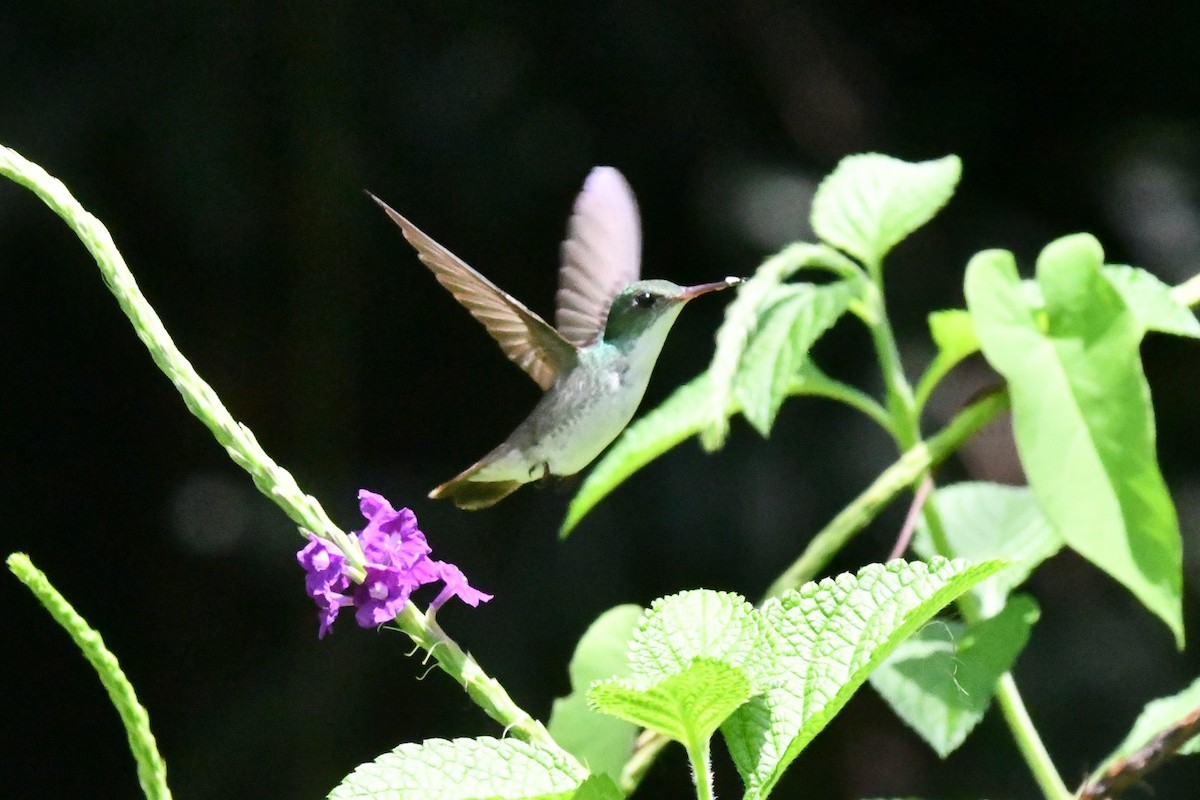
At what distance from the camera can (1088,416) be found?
41.3 inches

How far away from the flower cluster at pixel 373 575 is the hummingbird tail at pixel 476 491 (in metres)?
0.24

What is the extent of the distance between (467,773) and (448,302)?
Answer: 238 cm

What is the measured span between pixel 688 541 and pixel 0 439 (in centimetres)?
151

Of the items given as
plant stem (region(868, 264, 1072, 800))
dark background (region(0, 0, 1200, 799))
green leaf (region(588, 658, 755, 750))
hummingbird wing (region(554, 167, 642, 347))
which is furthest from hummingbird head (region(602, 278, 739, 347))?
dark background (region(0, 0, 1200, 799))

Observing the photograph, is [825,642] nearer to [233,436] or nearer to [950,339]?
[233,436]

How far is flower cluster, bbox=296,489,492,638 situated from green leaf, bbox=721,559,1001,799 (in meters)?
0.19

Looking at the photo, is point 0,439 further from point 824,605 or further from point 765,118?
point 824,605

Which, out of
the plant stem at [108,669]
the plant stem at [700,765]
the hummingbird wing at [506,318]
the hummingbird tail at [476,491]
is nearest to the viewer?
the plant stem at [108,669]

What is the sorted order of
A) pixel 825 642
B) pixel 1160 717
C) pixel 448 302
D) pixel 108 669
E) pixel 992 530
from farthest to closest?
pixel 448 302, pixel 992 530, pixel 1160 717, pixel 825 642, pixel 108 669

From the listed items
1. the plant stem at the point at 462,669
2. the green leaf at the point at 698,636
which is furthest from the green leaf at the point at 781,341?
the plant stem at the point at 462,669

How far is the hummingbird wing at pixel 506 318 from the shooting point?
923mm

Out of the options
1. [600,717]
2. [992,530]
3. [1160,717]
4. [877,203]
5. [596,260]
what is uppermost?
Answer: [596,260]

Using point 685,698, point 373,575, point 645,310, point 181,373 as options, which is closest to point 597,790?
point 685,698

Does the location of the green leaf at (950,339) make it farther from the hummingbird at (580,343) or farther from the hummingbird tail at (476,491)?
the hummingbird tail at (476,491)
